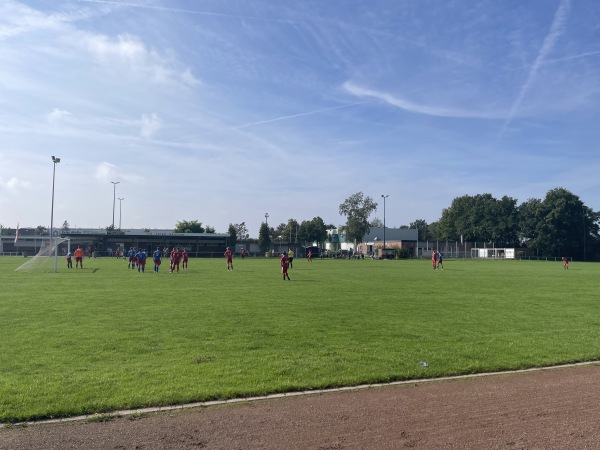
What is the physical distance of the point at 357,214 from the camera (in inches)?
4358

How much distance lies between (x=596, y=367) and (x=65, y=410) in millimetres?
8638

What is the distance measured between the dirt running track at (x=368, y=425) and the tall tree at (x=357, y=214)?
339ft

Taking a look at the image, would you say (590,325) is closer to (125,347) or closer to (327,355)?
(327,355)

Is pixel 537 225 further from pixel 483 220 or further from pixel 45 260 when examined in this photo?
pixel 45 260

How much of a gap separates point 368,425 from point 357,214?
10559 cm

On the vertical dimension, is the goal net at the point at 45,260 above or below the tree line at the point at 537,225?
below

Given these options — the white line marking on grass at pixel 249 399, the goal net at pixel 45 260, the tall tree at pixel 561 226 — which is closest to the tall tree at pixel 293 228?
the tall tree at pixel 561 226

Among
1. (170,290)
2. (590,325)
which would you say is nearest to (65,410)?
(590,325)

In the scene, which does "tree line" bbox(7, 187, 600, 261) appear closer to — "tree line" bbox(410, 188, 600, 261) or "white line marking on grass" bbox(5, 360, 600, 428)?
"tree line" bbox(410, 188, 600, 261)

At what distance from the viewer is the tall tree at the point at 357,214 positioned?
110 metres

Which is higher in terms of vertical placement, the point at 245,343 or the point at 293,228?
the point at 293,228

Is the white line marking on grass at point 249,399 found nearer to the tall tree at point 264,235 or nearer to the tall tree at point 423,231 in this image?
the tall tree at point 264,235

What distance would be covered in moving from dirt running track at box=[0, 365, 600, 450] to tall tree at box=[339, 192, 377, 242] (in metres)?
103

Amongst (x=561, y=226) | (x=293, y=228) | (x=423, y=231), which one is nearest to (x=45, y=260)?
(x=293, y=228)
